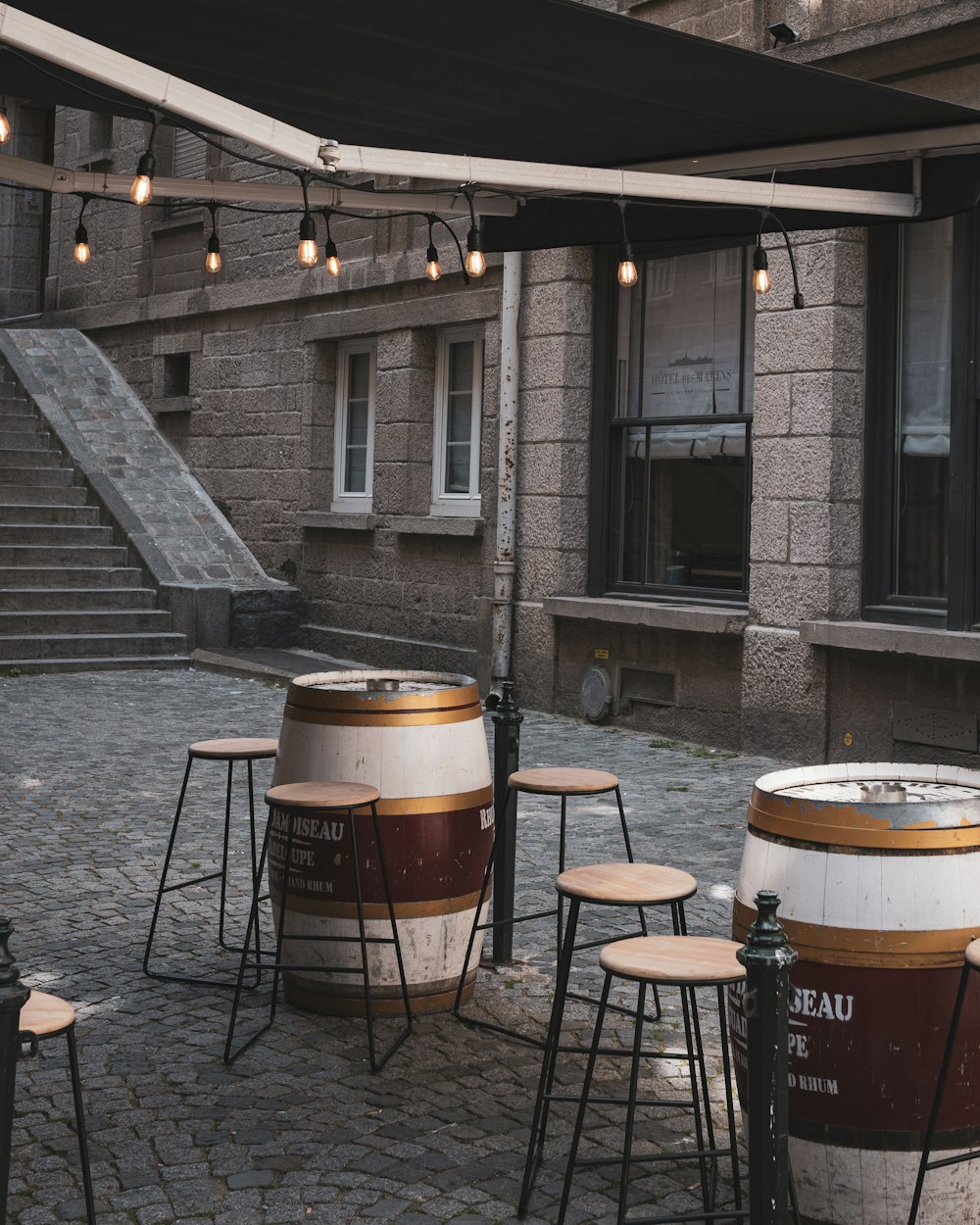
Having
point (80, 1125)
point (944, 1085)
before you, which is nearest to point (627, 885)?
point (944, 1085)

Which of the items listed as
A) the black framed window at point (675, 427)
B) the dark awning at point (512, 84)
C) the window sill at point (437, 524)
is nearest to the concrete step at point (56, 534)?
the window sill at point (437, 524)

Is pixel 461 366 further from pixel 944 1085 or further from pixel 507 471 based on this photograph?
pixel 944 1085

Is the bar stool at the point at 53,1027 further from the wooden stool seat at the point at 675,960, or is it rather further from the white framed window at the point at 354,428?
the white framed window at the point at 354,428

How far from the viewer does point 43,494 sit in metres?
15.7

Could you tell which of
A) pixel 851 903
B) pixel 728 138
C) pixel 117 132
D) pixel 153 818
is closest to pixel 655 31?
pixel 728 138

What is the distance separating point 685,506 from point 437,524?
8.43 ft

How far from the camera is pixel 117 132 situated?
17.6 meters

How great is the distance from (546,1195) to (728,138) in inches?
154

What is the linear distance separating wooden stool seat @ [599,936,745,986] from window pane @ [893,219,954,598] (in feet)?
19.9

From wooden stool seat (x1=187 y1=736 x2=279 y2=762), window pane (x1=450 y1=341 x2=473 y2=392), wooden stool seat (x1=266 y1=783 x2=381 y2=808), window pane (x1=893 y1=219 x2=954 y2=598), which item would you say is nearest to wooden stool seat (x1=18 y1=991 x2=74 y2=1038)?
wooden stool seat (x1=266 y1=783 x2=381 y2=808)

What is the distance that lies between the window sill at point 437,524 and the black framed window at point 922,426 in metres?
3.67

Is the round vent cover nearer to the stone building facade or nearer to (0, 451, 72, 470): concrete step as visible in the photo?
the stone building facade

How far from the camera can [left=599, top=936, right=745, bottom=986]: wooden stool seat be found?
333 centimetres

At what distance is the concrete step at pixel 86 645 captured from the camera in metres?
13.5
